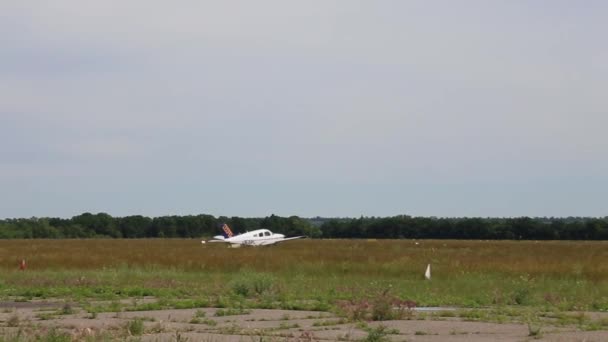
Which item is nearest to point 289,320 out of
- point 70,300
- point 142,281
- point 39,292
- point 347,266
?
point 70,300

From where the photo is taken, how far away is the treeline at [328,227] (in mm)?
133625

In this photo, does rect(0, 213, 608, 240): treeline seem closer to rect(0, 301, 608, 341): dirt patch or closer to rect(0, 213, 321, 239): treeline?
rect(0, 213, 321, 239): treeline

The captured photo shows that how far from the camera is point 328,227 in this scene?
156750 millimetres

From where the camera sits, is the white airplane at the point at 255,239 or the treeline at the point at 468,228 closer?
the white airplane at the point at 255,239

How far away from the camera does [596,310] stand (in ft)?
63.9

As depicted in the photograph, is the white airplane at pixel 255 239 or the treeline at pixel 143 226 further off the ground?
the treeline at pixel 143 226

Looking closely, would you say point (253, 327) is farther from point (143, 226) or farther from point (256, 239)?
point (143, 226)

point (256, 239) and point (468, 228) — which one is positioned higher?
point (468, 228)

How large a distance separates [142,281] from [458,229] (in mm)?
119739

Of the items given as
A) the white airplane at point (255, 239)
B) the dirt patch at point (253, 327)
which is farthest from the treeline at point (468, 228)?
the dirt patch at point (253, 327)

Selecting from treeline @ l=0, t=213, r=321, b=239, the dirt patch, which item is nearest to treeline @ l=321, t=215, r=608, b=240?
treeline @ l=0, t=213, r=321, b=239

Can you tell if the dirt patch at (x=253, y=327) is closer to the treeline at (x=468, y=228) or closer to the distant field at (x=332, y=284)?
the distant field at (x=332, y=284)

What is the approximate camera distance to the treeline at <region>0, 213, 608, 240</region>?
133625 mm

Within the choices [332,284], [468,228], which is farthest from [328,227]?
[332,284]
